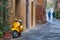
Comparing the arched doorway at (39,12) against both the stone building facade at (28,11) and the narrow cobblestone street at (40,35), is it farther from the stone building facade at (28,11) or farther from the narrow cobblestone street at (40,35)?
the narrow cobblestone street at (40,35)

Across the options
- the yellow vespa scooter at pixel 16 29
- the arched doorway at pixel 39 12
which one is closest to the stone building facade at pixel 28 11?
the arched doorway at pixel 39 12

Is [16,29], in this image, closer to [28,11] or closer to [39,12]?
[28,11]

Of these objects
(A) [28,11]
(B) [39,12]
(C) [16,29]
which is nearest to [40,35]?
(C) [16,29]

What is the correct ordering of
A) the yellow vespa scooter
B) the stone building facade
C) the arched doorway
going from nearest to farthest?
the yellow vespa scooter
the stone building facade
the arched doorway

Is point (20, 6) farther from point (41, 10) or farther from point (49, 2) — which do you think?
point (49, 2)

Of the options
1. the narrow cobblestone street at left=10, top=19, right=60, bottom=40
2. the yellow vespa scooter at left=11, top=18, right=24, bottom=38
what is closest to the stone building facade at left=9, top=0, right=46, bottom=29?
the yellow vespa scooter at left=11, top=18, right=24, bottom=38

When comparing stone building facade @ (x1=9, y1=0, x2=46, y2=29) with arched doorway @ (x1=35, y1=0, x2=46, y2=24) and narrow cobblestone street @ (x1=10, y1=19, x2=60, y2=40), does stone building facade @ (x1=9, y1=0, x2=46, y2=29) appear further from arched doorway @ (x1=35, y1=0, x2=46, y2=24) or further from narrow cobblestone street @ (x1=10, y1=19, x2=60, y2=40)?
narrow cobblestone street @ (x1=10, y1=19, x2=60, y2=40)

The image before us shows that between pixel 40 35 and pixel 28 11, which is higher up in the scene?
pixel 28 11

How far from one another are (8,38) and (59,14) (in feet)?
115

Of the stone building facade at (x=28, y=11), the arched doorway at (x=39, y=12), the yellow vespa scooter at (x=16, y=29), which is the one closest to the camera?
the yellow vespa scooter at (x=16, y=29)

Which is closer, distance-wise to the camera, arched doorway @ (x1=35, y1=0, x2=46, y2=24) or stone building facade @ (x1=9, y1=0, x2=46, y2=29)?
stone building facade @ (x1=9, y1=0, x2=46, y2=29)

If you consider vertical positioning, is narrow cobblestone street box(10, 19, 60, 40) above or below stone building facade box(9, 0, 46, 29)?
below

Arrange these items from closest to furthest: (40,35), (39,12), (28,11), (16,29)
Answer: (16,29) < (40,35) < (28,11) < (39,12)

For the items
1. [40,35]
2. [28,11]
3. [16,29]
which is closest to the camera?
[16,29]
